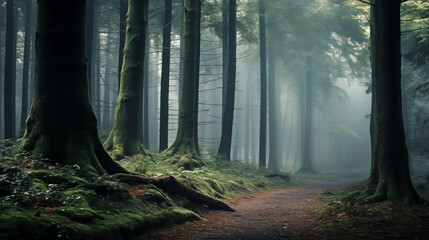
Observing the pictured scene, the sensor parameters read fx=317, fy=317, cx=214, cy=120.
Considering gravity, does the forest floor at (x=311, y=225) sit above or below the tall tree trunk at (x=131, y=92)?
below

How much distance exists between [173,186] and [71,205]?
3312 millimetres

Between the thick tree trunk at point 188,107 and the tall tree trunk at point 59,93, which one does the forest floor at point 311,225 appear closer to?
the tall tree trunk at point 59,93

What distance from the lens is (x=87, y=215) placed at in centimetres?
427

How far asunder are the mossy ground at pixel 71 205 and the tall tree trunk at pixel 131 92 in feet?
13.3

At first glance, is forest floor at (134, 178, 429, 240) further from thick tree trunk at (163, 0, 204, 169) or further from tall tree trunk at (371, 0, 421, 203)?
thick tree trunk at (163, 0, 204, 169)

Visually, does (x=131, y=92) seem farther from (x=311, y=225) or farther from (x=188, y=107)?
(x=311, y=225)

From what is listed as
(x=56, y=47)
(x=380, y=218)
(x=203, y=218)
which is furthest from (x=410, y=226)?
(x=56, y=47)

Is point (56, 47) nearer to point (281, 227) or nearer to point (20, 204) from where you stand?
point (20, 204)

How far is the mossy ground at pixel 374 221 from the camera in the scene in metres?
5.05

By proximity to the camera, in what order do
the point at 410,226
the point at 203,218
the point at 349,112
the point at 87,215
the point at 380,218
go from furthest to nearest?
1. the point at 349,112
2. the point at 203,218
3. the point at 380,218
4. the point at 410,226
5. the point at 87,215

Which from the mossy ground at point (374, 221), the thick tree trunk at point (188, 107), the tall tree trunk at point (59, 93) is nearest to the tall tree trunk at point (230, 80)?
the thick tree trunk at point (188, 107)

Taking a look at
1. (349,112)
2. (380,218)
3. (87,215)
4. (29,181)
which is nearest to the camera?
(87,215)

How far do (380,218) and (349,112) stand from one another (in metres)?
64.6

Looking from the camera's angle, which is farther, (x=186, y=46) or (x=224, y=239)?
(x=186, y=46)
